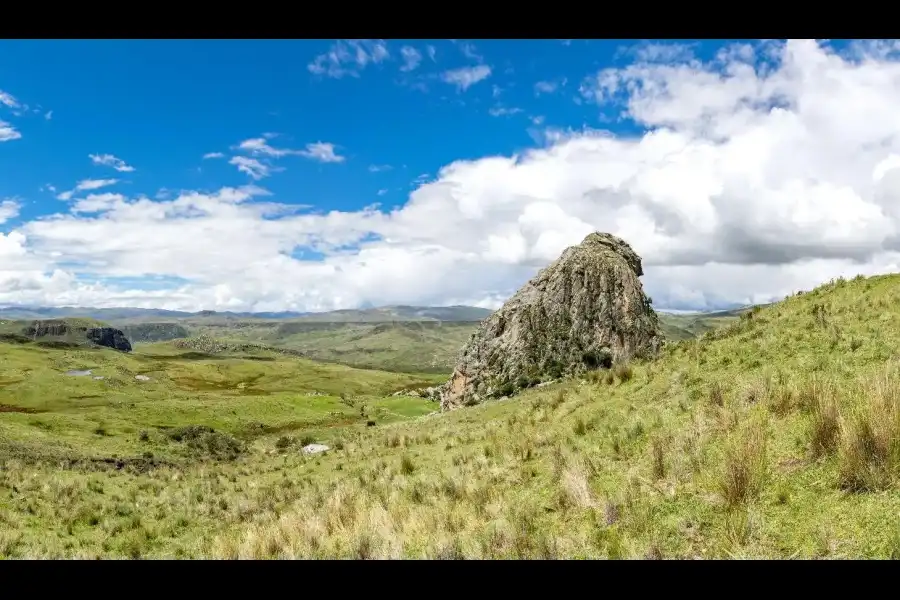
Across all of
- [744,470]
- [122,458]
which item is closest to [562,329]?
[122,458]

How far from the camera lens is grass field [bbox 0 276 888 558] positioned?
6.93 m

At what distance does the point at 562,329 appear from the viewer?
58406mm

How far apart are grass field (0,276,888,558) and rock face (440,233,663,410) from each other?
101 feet

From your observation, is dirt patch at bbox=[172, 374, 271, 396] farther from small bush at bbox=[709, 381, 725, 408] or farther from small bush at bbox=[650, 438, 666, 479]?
small bush at bbox=[650, 438, 666, 479]

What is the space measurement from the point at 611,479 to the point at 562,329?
163 feet

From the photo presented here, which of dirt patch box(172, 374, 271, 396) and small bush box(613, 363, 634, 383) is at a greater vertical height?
small bush box(613, 363, 634, 383)

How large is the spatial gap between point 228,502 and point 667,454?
14525mm

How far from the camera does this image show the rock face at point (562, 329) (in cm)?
5525

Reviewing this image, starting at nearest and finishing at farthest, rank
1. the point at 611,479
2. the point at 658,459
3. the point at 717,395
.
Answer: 1. the point at 658,459
2. the point at 611,479
3. the point at 717,395

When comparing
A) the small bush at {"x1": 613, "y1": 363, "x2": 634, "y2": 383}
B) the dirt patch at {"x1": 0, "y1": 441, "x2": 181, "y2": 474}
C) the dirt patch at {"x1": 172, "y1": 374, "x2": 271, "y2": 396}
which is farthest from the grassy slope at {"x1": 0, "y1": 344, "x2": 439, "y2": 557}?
the dirt patch at {"x1": 172, "y1": 374, "x2": 271, "y2": 396}

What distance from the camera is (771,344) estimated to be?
16.4 m

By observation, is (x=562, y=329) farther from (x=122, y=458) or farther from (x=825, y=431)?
(x=825, y=431)
